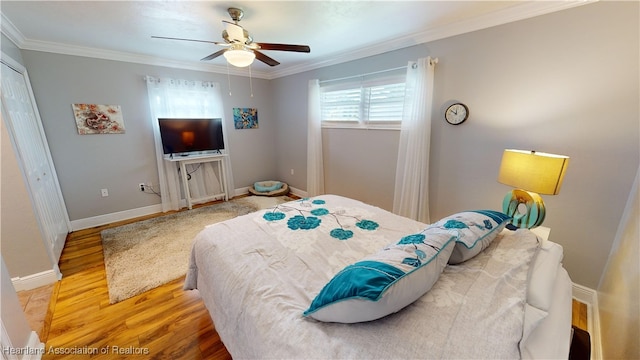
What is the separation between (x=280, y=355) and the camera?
86 centimetres

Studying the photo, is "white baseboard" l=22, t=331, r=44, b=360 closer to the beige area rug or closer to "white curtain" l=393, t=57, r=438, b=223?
the beige area rug

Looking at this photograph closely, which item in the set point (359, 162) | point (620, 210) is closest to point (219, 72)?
point (359, 162)

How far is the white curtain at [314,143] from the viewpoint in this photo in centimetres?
382

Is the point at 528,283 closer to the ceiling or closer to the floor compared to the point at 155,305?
closer to the ceiling

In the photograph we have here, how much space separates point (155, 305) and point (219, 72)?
140 inches

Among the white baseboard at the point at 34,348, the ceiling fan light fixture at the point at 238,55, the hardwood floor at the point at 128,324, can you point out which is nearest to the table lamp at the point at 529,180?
the ceiling fan light fixture at the point at 238,55

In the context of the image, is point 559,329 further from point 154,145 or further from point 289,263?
point 154,145

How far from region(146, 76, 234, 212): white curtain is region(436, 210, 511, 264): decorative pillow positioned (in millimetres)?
3890

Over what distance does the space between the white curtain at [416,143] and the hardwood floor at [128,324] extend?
7.53 feet

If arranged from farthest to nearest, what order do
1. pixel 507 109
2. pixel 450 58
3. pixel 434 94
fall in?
pixel 434 94, pixel 450 58, pixel 507 109

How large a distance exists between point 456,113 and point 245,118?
352cm

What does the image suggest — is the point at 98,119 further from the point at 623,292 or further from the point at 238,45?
the point at 623,292

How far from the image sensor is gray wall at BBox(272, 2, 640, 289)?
169 centimetres

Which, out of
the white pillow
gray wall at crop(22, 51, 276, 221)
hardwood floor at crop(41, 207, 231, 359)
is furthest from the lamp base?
gray wall at crop(22, 51, 276, 221)
